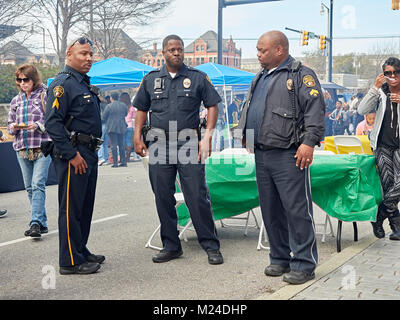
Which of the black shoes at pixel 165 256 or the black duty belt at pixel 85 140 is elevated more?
the black duty belt at pixel 85 140

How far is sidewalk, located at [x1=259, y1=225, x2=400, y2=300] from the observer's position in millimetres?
4219

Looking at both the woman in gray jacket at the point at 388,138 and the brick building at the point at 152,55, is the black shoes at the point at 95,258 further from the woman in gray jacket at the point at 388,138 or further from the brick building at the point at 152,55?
the woman in gray jacket at the point at 388,138

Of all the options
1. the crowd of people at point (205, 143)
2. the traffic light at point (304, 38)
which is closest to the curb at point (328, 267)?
the crowd of people at point (205, 143)

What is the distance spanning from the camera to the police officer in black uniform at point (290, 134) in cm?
462

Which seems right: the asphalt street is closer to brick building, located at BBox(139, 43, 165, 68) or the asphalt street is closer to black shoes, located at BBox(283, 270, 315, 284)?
black shoes, located at BBox(283, 270, 315, 284)

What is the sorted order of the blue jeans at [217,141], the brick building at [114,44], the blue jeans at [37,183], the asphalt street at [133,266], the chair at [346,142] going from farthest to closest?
1. the brick building at [114,44]
2. the blue jeans at [217,141]
3. the chair at [346,142]
4. the blue jeans at [37,183]
5. the asphalt street at [133,266]

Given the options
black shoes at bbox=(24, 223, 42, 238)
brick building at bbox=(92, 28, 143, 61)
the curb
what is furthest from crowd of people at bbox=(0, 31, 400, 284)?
brick building at bbox=(92, 28, 143, 61)

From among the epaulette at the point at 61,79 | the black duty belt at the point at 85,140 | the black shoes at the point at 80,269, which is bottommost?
the black shoes at the point at 80,269

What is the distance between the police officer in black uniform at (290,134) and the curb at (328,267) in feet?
0.46

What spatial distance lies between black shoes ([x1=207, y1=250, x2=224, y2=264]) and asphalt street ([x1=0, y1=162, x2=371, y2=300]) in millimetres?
57

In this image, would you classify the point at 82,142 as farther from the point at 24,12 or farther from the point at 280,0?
the point at 24,12

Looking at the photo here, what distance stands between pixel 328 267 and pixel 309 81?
5.35 feet

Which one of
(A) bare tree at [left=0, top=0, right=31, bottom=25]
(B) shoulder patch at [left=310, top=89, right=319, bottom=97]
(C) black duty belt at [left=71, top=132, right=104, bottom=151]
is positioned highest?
(A) bare tree at [left=0, top=0, right=31, bottom=25]

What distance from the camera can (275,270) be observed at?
502 cm
